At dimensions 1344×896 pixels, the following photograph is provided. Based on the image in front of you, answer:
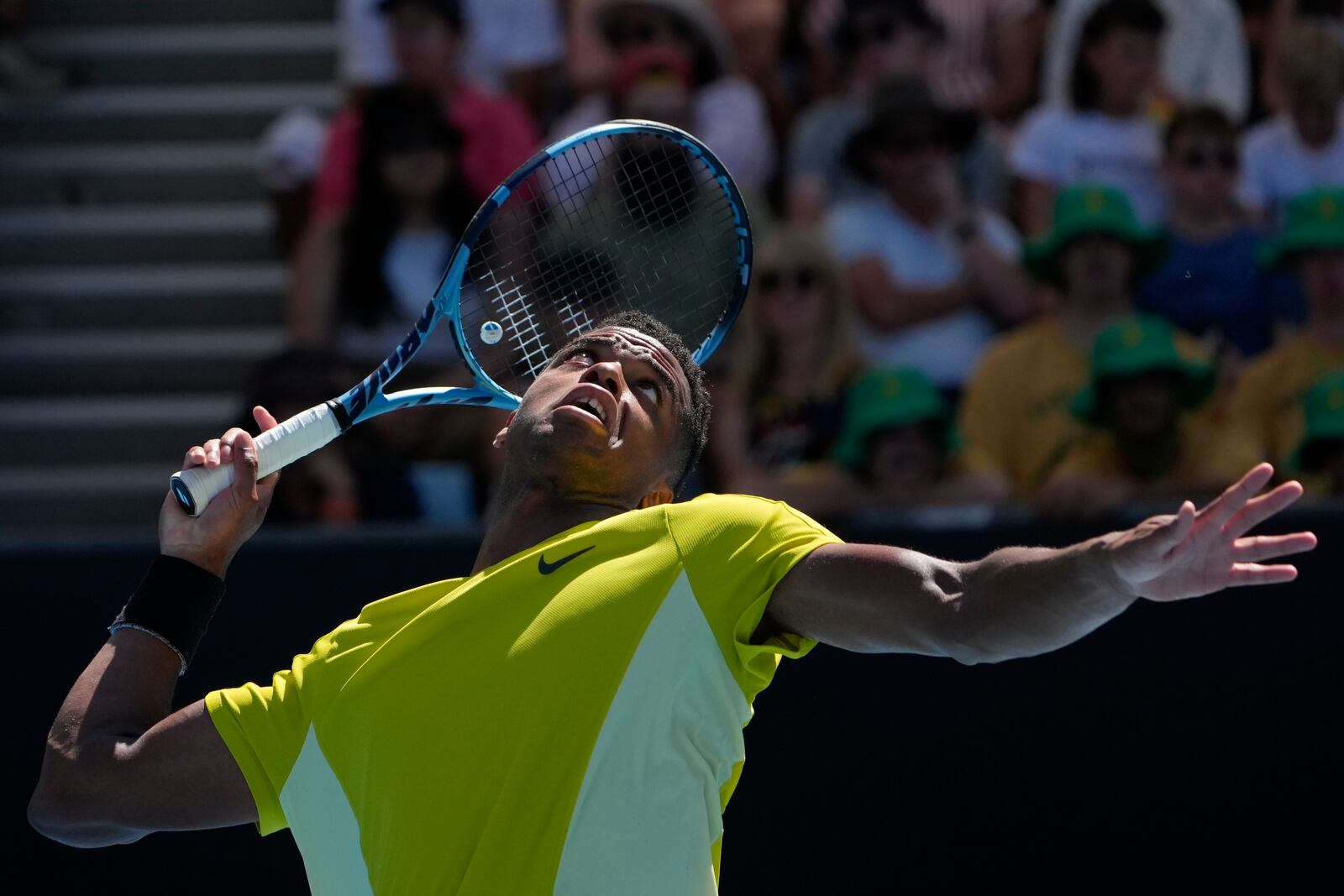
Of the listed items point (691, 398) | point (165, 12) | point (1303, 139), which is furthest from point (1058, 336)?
point (165, 12)

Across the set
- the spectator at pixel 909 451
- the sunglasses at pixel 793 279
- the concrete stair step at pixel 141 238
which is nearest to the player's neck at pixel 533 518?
the spectator at pixel 909 451

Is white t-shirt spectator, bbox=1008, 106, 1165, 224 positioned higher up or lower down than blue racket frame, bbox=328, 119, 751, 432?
lower down

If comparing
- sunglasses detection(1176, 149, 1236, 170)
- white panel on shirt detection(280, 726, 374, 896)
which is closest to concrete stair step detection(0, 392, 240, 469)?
sunglasses detection(1176, 149, 1236, 170)

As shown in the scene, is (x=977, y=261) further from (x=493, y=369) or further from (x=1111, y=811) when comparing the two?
(x=493, y=369)

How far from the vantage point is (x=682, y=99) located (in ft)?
22.5

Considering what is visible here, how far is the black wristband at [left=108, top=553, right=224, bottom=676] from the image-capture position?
3.02m

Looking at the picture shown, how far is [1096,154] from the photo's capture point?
6.90 metres

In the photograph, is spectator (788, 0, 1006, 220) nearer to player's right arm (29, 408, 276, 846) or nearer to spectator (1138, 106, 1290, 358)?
spectator (1138, 106, 1290, 358)

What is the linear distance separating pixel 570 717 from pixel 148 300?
5787 mm

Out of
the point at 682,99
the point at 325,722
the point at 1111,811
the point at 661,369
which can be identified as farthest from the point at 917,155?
the point at 325,722

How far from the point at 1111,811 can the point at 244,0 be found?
5.66 meters

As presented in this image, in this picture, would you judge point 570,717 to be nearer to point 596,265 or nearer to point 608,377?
point 608,377

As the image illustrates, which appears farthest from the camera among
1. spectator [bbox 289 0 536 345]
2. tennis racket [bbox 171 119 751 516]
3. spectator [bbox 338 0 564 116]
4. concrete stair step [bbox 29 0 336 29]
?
concrete stair step [bbox 29 0 336 29]

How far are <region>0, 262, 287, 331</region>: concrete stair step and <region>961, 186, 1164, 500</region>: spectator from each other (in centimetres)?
325
